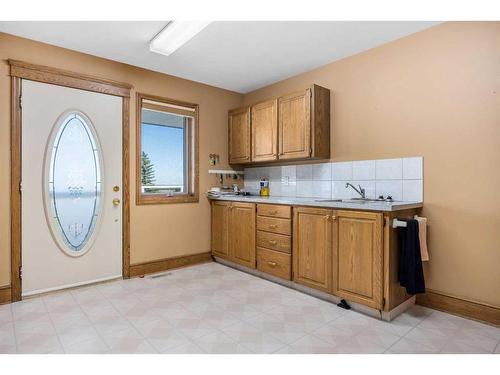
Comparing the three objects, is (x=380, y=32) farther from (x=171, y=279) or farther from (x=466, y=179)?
(x=171, y=279)

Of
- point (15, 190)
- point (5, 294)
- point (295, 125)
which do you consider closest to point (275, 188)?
point (295, 125)

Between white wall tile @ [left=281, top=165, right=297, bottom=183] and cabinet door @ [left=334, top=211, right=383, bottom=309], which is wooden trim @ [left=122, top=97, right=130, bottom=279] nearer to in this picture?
white wall tile @ [left=281, top=165, right=297, bottom=183]

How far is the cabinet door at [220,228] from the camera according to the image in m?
4.04

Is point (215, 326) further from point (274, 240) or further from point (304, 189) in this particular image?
point (304, 189)

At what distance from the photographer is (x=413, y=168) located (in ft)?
9.23

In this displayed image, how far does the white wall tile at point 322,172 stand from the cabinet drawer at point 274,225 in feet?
2.64

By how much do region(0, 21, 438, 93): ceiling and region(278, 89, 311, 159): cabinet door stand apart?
44cm

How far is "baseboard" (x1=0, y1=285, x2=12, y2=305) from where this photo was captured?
276 cm

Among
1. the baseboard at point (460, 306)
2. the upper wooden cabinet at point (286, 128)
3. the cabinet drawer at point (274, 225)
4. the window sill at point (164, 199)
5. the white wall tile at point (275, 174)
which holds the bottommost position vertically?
the baseboard at point (460, 306)

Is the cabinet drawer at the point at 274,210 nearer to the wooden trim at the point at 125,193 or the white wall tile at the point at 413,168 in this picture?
the white wall tile at the point at 413,168

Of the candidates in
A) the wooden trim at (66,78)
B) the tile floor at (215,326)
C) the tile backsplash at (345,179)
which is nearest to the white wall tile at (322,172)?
the tile backsplash at (345,179)

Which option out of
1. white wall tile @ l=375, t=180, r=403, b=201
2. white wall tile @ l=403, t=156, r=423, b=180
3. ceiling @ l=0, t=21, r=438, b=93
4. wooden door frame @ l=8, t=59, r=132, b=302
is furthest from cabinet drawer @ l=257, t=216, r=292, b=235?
wooden door frame @ l=8, t=59, r=132, b=302

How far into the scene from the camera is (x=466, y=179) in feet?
8.21

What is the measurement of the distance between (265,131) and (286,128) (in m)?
0.37
